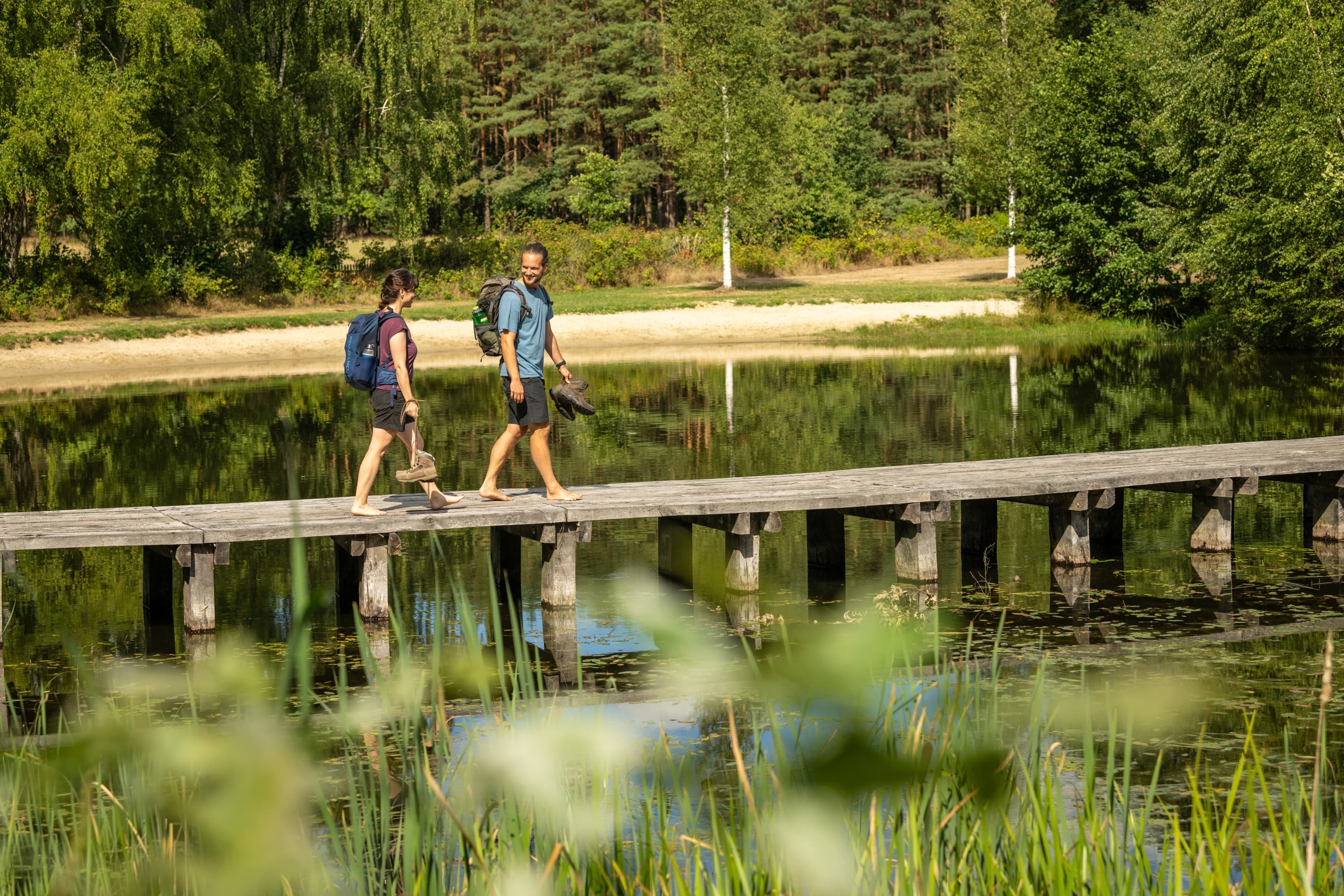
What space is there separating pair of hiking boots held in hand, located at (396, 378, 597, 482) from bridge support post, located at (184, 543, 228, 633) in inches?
53.8

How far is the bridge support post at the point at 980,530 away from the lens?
13195 mm

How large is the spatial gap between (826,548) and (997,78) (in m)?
40.4

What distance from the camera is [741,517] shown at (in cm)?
1159

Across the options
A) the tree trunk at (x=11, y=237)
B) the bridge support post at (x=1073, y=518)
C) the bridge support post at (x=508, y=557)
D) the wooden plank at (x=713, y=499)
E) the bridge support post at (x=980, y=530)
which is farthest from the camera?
the tree trunk at (x=11, y=237)

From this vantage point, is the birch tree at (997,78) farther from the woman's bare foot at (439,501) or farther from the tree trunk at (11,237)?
the woman's bare foot at (439,501)

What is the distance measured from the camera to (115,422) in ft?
82.6

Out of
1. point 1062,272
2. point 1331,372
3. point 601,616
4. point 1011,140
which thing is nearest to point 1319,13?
point 1331,372

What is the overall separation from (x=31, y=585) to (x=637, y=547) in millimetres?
5167

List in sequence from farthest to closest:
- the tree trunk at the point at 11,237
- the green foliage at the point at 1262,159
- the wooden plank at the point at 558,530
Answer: the tree trunk at the point at 11,237, the green foliage at the point at 1262,159, the wooden plank at the point at 558,530

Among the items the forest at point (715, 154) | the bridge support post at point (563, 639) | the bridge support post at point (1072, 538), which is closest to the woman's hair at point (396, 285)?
the bridge support post at point (563, 639)

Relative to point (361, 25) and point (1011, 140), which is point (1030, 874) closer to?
point (361, 25)

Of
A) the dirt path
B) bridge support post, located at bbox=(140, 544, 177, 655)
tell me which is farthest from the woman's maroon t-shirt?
the dirt path

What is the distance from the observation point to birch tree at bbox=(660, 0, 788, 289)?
48031mm

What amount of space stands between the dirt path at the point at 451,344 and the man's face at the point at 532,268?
23963 mm
